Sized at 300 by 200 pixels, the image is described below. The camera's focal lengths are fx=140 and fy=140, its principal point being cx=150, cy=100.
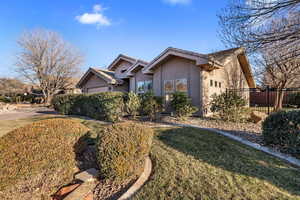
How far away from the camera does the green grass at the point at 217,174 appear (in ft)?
8.68

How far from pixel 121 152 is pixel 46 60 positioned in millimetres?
28541

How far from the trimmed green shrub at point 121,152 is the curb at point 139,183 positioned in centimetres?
14

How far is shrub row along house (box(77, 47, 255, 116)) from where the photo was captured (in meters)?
9.72

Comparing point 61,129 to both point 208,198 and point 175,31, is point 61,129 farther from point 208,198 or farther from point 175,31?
point 175,31

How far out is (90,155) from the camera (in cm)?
390

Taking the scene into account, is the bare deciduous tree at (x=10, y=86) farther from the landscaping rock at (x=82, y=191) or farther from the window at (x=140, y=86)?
the landscaping rock at (x=82, y=191)

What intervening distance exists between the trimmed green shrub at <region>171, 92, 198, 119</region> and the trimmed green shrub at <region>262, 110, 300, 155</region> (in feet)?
13.3

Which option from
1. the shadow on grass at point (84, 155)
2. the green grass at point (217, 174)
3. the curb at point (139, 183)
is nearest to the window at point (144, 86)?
the green grass at point (217, 174)

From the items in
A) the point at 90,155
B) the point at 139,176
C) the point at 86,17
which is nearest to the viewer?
the point at 139,176

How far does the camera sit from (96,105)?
32.2 ft

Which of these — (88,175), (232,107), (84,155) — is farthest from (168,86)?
(88,175)

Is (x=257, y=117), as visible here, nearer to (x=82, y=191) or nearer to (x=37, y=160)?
(x=82, y=191)

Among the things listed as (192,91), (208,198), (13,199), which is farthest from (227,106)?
(13,199)

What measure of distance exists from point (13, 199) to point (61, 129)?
59.6 inches
